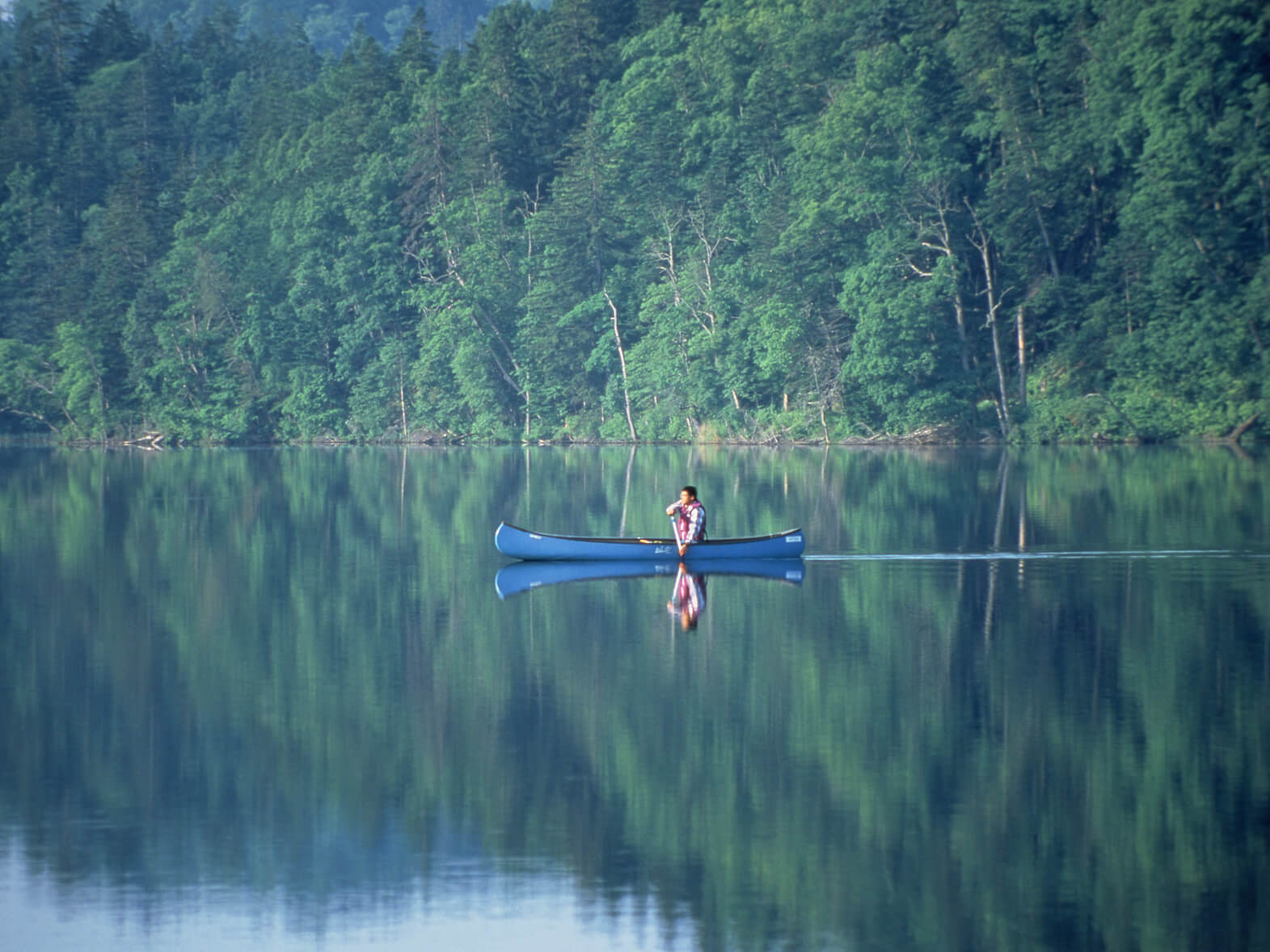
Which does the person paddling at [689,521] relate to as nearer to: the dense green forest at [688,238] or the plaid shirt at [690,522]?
the plaid shirt at [690,522]

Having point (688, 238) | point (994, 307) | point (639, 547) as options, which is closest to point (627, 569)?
point (639, 547)

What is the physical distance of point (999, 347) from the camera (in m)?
60.8

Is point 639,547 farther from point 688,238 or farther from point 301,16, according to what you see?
point 301,16

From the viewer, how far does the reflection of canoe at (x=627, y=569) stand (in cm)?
2269

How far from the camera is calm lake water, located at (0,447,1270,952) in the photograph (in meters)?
8.87

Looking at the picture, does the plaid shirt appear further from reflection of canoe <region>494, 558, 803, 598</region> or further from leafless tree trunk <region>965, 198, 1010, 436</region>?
leafless tree trunk <region>965, 198, 1010, 436</region>

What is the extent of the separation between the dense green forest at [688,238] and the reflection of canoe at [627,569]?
35.9m

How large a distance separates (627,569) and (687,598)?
3264 millimetres

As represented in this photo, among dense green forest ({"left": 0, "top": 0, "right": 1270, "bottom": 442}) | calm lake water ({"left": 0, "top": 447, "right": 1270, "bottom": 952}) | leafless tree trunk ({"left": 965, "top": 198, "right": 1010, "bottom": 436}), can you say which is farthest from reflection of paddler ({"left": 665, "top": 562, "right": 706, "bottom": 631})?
leafless tree trunk ({"left": 965, "top": 198, "right": 1010, "bottom": 436})

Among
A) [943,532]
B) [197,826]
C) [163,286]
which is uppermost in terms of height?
[163,286]

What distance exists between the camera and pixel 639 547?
23.2 m

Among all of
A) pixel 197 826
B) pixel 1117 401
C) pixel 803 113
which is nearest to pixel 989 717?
pixel 197 826

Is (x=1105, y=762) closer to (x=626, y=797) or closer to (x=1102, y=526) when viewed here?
(x=626, y=797)

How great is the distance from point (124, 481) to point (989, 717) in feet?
120
